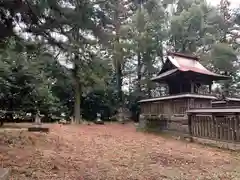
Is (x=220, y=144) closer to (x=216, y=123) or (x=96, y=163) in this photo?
(x=216, y=123)

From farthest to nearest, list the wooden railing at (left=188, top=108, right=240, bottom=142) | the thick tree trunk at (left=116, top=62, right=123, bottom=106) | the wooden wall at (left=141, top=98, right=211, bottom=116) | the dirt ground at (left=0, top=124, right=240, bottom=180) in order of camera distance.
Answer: the thick tree trunk at (left=116, top=62, right=123, bottom=106) → the wooden wall at (left=141, top=98, right=211, bottom=116) → the wooden railing at (left=188, top=108, right=240, bottom=142) → the dirt ground at (left=0, top=124, right=240, bottom=180)

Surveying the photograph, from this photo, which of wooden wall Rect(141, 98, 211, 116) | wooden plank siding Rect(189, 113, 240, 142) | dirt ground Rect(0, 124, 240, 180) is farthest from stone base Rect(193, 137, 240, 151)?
wooden wall Rect(141, 98, 211, 116)

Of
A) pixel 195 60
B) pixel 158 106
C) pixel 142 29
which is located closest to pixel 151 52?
pixel 142 29

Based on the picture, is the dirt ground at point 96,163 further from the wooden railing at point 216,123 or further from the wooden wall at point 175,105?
the wooden wall at point 175,105

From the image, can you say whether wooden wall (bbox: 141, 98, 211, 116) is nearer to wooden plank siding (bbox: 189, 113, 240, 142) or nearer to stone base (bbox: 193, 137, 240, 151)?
wooden plank siding (bbox: 189, 113, 240, 142)

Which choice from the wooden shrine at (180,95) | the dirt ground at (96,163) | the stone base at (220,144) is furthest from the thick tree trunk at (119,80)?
the dirt ground at (96,163)

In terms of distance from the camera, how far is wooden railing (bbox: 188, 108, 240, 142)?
13.1 metres

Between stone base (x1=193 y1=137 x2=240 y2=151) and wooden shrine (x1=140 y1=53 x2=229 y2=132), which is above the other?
wooden shrine (x1=140 y1=53 x2=229 y2=132)

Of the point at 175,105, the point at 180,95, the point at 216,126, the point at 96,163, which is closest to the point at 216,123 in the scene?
the point at 216,126

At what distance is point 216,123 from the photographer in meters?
14.3

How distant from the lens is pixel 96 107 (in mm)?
27734

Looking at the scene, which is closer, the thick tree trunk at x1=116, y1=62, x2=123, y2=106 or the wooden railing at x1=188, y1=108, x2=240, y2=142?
the wooden railing at x1=188, y1=108, x2=240, y2=142

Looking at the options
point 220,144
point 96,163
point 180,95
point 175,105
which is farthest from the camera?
point 175,105

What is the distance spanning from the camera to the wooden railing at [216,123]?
13.1 metres
